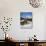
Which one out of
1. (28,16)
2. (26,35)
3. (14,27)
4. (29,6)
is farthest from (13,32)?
(29,6)

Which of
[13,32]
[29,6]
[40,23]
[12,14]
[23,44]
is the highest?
[29,6]

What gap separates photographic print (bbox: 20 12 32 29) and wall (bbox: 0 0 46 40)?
0.10 meters

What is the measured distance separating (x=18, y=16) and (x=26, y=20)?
0.30 metres

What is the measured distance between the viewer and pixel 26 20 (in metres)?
4.14

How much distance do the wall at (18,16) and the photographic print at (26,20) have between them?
0.10m

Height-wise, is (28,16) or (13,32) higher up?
(28,16)

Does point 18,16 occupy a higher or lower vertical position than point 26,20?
higher

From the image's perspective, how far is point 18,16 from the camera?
4145 millimetres

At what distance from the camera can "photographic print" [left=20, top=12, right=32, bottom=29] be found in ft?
13.6

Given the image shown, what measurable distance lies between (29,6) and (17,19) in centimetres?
59

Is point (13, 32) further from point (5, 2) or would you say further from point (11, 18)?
point (5, 2)

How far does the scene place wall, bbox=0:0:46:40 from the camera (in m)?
4.11

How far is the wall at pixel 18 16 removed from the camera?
4113 mm

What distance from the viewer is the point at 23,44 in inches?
141
